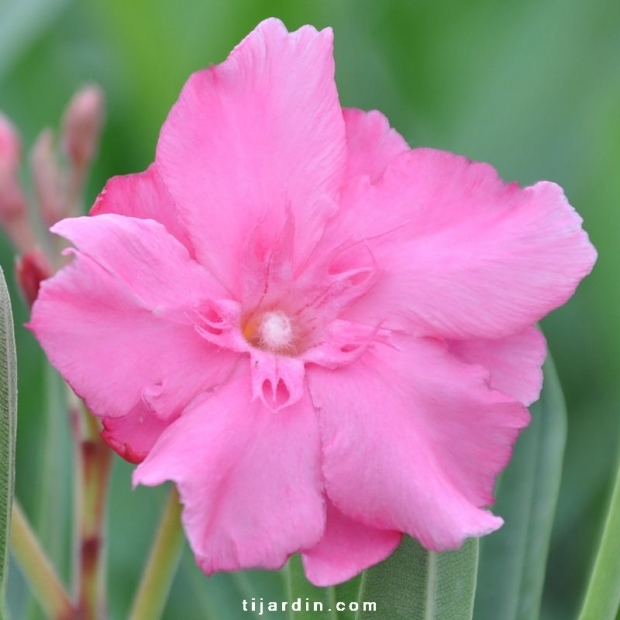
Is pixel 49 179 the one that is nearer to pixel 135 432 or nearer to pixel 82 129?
pixel 82 129

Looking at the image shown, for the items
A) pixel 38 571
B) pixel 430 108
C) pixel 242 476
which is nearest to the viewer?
pixel 242 476

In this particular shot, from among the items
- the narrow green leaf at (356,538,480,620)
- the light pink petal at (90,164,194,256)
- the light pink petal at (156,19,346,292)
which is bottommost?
the narrow green leaf at (356,538,480,620)

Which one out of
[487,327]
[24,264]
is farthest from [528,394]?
[24,264]

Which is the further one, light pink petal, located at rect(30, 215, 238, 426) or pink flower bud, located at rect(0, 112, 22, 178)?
pink flower bud, located at rect(0, 112, 22, 178)

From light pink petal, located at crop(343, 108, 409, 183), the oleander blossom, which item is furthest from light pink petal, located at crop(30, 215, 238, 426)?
light pink petal, located at crop(343, 108, 409, 183)

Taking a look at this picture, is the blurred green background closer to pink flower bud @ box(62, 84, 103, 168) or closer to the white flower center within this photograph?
pink flower bud @ box(62, 84, 103, 168)

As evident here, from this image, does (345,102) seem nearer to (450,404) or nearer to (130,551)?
(130,551)

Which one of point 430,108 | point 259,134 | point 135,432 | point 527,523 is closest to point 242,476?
point 135,432
